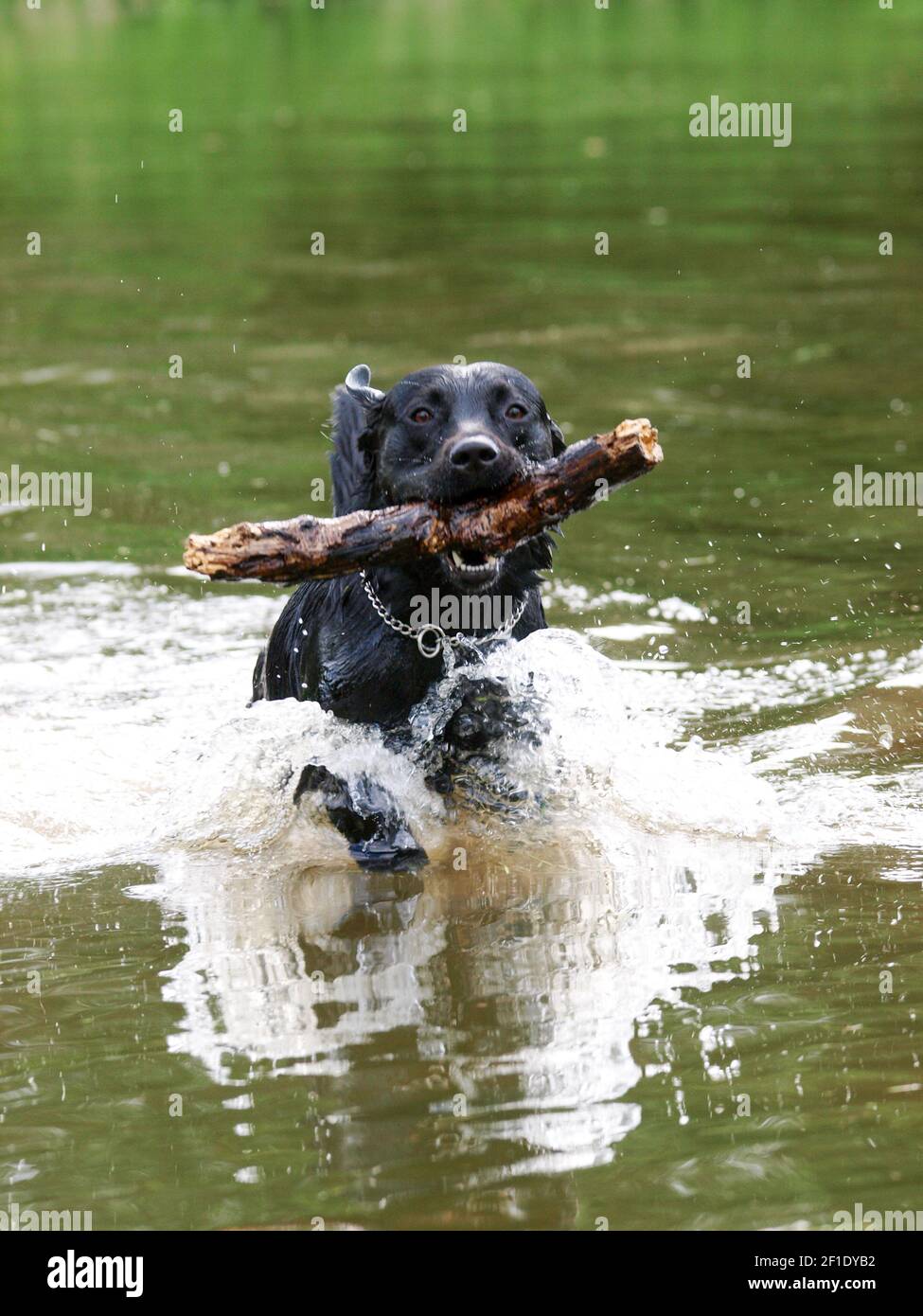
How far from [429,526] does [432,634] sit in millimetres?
588

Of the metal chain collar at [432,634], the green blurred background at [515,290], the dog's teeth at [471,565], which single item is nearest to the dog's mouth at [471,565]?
the dog's teeth at [471,565]

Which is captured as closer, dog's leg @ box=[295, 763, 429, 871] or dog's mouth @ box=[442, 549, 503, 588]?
dog's mouth @ box=[442, 549, 503, 588]

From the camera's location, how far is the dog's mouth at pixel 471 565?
571 centimetres

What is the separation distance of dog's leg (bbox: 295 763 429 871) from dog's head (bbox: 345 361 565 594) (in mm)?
741

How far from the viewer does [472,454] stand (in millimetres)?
5508

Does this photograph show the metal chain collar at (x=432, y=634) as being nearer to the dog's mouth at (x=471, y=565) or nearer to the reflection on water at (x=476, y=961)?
the reflection on water at (x=476, y=961)

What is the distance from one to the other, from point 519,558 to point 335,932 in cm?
134

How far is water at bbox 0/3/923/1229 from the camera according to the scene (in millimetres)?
4168
